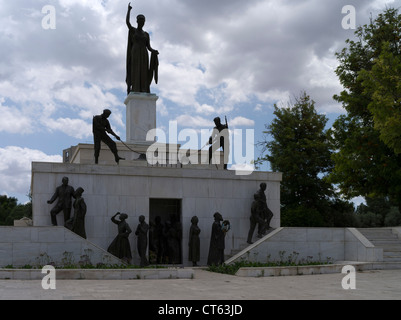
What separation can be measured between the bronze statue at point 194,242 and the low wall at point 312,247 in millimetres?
1742

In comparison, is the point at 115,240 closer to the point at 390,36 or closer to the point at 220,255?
the point at 220,255

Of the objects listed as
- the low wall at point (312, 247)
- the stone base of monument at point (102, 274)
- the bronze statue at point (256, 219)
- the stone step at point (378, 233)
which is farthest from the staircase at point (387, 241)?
the stone base of monument at point (102, 274)

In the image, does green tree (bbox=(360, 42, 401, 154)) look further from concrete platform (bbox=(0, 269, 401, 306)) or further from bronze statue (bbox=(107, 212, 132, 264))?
bronze statue (bbox=(107, 212, 132, 264))

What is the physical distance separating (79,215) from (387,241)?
1166 cm

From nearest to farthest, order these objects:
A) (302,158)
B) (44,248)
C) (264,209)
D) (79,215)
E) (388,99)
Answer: (44,248) → (79,215) → (264,209) → (388,99) → (302,158)

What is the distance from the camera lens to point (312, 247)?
781 inches

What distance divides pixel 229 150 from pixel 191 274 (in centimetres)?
871

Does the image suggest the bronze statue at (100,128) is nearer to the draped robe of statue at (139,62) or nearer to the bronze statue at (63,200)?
the bronze statue at (63,200)

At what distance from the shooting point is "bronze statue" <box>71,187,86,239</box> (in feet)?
62.8

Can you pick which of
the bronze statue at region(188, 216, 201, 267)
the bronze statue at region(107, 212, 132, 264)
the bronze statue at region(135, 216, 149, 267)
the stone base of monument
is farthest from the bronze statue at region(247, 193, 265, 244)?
the stone base of monument

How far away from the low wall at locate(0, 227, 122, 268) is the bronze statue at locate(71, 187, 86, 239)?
76.9 inches

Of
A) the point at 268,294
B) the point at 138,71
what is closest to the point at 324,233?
the point at 268,294

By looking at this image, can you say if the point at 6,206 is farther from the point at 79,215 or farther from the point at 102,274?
the point at 102,274

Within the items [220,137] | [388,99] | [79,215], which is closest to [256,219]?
[220,137]
